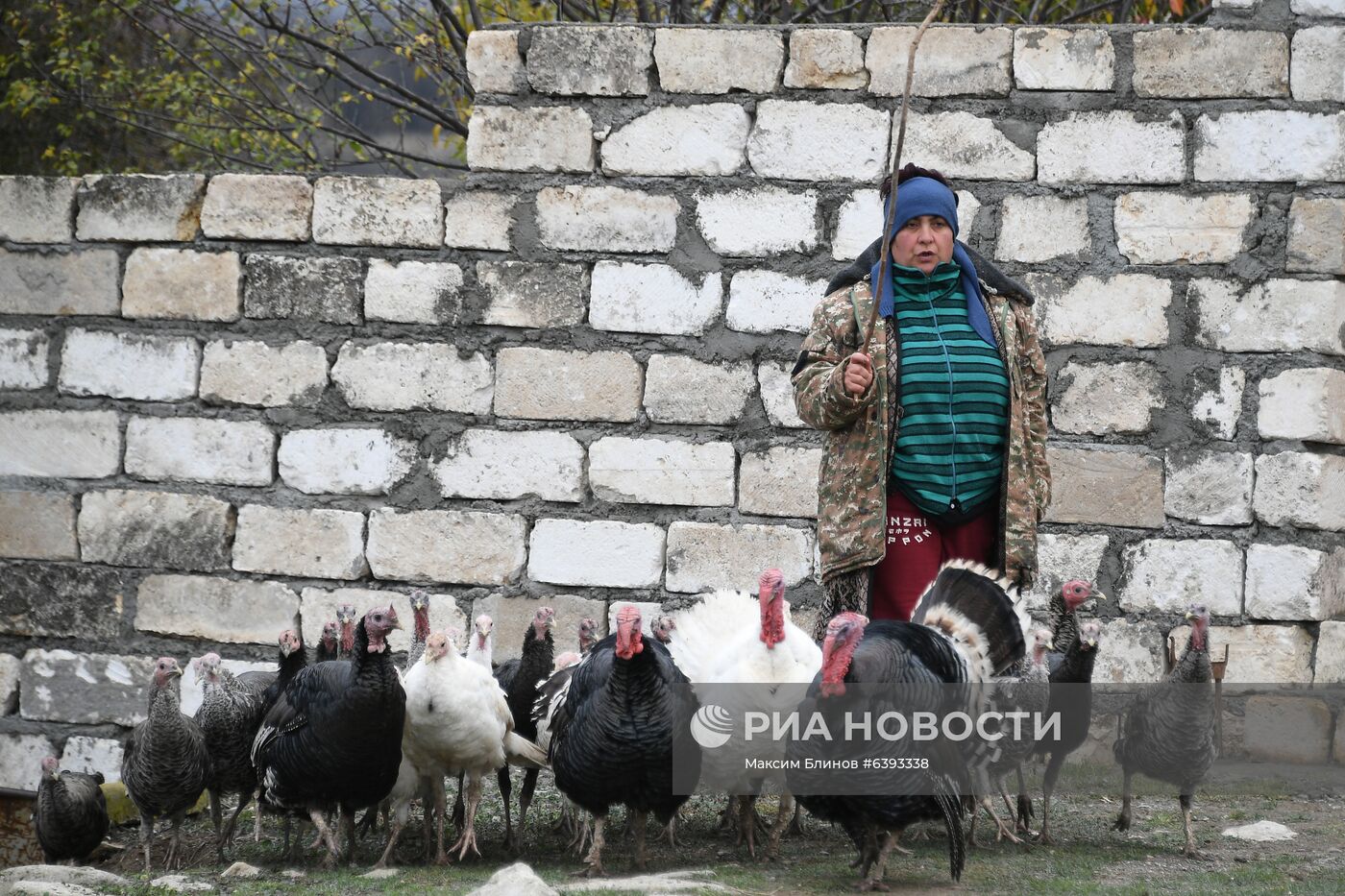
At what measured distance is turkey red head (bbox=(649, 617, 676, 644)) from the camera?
5551 millimetres

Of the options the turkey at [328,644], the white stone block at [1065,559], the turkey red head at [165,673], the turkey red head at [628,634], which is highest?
the white stone block at [1065,559]

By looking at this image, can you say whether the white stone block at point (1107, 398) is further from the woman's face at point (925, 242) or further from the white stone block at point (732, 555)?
the woman's face at point (925, 242)

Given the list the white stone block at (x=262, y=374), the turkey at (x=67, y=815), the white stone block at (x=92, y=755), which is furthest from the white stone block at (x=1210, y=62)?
the white stone block at (x=92, y=755)

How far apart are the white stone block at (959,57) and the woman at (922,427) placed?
56.2 inches

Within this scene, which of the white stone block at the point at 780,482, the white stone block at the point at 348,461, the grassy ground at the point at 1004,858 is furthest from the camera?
the white stone block at the point at 348,461

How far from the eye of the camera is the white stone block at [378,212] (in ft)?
20.8

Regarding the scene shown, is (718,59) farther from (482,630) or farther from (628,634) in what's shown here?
(628,634)

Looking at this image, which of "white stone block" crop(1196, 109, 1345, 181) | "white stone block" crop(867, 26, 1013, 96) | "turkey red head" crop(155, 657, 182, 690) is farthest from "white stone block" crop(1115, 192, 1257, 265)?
"turkey red head" crop(155, 657, 182, 690)

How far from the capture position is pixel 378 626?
4762 millimetres

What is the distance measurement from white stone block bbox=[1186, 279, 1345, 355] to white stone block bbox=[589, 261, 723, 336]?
195 cm

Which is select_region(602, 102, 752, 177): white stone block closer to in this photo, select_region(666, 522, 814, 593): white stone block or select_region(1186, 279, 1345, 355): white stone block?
select_region(666, 522, 814, 593): white stone block

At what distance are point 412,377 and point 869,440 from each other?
7.96 ft

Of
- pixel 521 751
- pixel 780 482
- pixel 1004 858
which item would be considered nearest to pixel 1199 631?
pixel 1004 858

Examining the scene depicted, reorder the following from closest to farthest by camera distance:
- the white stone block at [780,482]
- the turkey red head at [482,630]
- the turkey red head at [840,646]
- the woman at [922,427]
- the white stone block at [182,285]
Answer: the turkey red head at [840,646] < the woman at [922,427] < the turkey red head at [482,630] < the white stone block at [780,482] < the white stone block at [182,285]
